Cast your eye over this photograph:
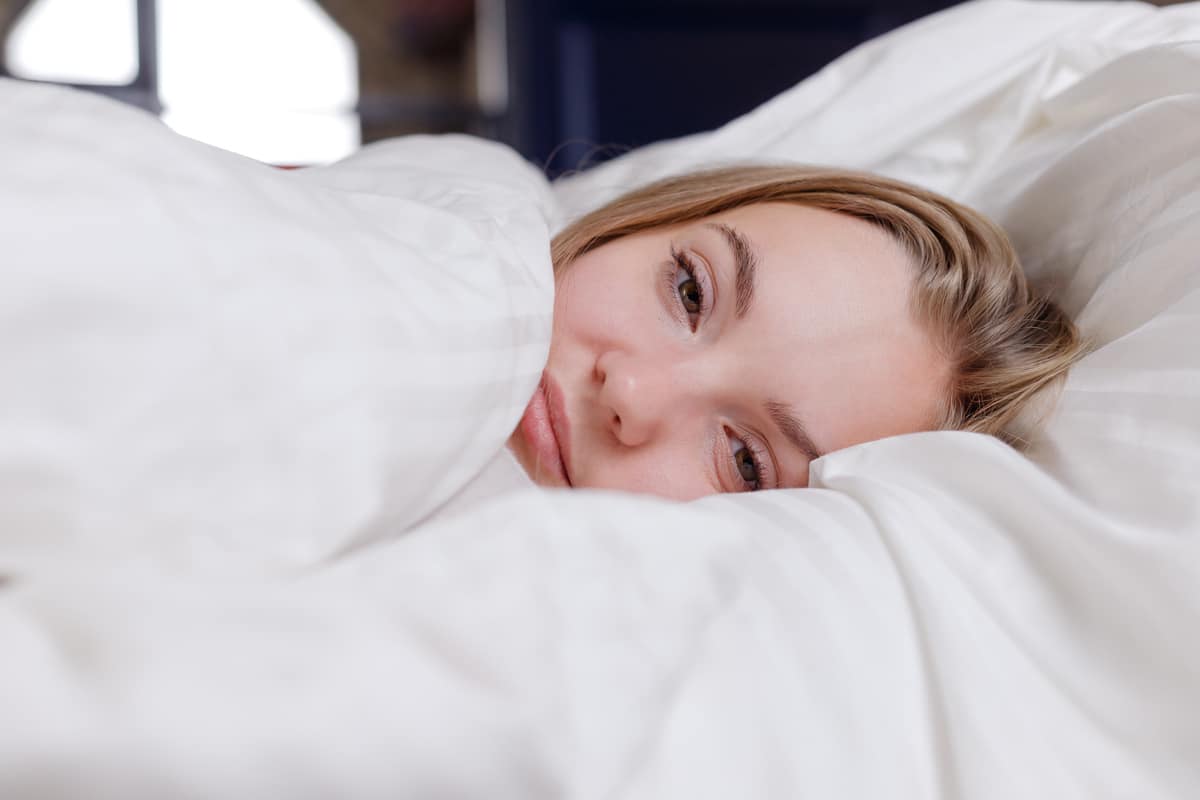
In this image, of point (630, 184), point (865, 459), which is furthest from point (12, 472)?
point (630, 184)

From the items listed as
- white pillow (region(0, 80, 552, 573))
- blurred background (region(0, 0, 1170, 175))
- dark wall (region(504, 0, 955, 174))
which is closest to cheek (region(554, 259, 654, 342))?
white pillow (region(0, 80, 552, 573))

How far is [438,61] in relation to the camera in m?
3.36

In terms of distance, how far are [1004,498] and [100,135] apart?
1.52ft

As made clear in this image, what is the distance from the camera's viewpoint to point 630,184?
3.53 feet

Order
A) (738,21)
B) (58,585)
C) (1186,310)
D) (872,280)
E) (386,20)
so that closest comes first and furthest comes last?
(58,585) → (1186,310) → (872,280) → (738,21) → (386,20)

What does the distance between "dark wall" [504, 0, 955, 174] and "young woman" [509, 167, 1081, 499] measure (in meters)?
1.52

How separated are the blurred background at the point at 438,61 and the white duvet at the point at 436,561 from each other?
1230 mm

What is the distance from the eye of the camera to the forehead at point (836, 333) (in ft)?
2.24

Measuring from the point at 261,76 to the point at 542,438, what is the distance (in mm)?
2923

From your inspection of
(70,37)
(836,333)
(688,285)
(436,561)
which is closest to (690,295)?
(688,285)

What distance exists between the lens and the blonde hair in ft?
2.45

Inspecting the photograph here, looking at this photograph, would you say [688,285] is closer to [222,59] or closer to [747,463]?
[747,463]

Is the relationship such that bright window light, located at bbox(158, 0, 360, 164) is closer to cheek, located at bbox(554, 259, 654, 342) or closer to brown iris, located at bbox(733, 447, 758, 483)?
cheek, located at bbox(554, 259, 654, 342)

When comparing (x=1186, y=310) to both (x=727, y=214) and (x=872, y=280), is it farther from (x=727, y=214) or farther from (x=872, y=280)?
(x=727, y=214)
